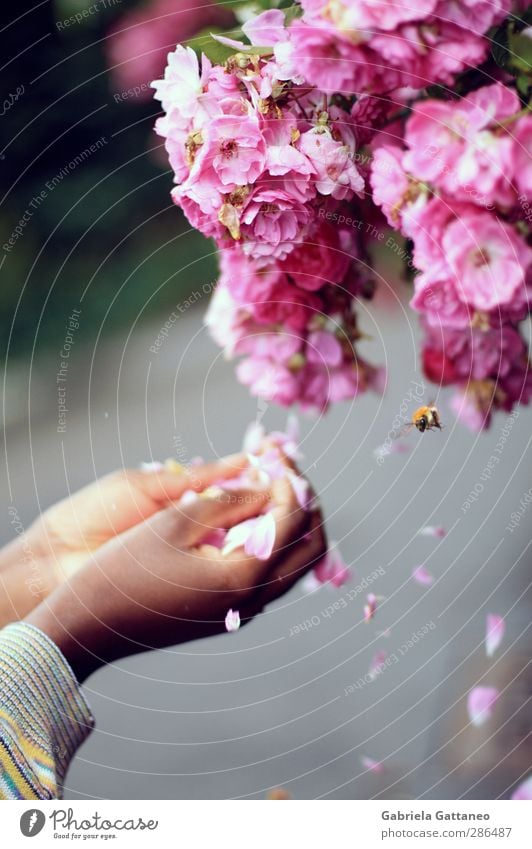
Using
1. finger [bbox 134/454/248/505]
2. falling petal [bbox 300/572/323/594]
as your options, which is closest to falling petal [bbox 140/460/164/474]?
finger [bbox 134/454/248/505]

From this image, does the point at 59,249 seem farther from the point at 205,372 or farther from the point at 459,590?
the point at 459,590

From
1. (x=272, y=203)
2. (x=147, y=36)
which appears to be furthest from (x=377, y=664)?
(x=147, y=36)

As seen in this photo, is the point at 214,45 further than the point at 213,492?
No

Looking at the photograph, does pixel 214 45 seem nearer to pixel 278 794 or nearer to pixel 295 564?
pixel 295 564

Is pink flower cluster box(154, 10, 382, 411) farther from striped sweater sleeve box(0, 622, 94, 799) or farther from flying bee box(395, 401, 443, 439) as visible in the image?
striped sweater sleeve box(0, 622, 94, 799)

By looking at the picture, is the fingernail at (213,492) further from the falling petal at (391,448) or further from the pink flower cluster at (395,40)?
the pink flower cluster at (395,40)
